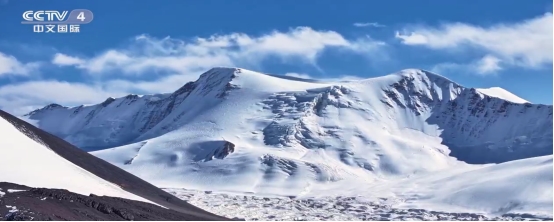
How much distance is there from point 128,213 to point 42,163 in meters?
23.0

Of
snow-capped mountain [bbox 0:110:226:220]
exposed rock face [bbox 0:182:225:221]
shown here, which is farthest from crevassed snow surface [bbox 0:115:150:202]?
exposed rock face [bbox 0:182:225:221]

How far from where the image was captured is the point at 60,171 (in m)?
122

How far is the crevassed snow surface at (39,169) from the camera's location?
112 m

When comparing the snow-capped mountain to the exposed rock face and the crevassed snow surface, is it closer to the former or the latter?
the crevassed snow surface

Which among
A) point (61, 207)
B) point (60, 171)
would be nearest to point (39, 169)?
point (60, 171)

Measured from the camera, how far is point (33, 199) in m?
95.6

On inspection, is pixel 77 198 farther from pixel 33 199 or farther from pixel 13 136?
pixel 13 136

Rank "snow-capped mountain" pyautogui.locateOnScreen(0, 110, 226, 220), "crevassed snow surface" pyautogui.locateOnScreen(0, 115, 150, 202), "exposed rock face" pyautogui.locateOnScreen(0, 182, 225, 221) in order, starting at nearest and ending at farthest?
1. "exposed rock face" pyautogui.locateOnScreen(0, 182, 225, 221)
2. "crevassed snow surface" pyautogui.locateOnScreen(0, 115, 150, 202)
3. "snow-capped mountain" pyautogui.locateOnScreen(0, 110, 226, 220)

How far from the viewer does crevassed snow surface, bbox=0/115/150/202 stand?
369 ft

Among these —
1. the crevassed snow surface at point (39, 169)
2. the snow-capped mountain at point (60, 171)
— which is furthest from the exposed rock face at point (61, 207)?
the crevassed snow surface at point (39, 169)

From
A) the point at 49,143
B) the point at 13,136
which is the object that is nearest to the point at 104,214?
the point at 13,136

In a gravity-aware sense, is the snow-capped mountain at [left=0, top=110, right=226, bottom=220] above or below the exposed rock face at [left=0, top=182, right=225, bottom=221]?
above

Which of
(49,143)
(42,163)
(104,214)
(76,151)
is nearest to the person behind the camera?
(104,214)

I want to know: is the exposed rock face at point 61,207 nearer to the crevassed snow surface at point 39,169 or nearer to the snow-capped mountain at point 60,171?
the snow-capped mountain at point 60,171
